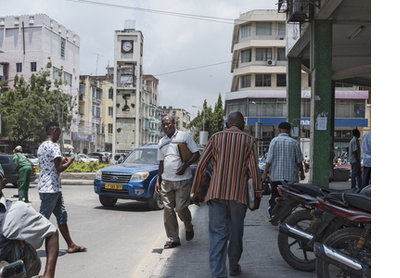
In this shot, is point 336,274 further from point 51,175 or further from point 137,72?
point 137,72

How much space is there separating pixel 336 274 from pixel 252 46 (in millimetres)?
46338

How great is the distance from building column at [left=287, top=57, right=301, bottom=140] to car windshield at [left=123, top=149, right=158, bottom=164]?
184 inches

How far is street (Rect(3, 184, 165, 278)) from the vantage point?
18.9 ft

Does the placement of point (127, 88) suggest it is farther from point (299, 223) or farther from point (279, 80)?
point (299, 223)

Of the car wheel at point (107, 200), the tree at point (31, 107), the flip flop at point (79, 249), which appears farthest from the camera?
the tree at point (31, 107)

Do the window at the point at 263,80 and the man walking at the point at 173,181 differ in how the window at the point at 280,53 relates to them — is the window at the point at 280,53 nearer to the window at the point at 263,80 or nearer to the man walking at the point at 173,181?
the window at the point at 263,80

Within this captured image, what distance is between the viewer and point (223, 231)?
15.0ft

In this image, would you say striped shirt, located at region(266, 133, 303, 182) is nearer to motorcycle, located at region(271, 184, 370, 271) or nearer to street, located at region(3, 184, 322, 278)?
street, located at region(3, 184, 322, 278)

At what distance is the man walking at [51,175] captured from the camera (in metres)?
5.93

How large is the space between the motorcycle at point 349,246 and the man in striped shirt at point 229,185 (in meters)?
0.93

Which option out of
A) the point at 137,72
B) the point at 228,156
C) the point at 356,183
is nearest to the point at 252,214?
the point at 228,156

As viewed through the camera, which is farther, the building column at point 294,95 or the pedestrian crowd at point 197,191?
the building column at point 294,95

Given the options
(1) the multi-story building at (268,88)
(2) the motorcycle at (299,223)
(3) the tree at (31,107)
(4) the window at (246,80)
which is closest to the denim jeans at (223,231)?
(2) the motorcycle at (299,223)

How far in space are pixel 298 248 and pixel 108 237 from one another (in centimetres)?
398
